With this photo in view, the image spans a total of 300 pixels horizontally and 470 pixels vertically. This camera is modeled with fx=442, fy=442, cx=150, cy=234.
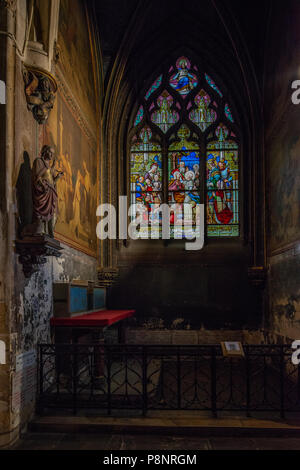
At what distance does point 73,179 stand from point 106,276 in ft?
10.8

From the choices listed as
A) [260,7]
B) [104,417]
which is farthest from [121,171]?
[104,417]

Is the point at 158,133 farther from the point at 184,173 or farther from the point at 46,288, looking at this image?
the point at 46,288

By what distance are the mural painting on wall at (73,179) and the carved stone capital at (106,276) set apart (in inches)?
24.9

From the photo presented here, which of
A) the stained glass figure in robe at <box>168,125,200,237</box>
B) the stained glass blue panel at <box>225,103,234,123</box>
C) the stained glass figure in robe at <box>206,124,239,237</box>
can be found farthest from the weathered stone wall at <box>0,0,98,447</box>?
the stained glass blue panel at <box>225,103,234,123</box>

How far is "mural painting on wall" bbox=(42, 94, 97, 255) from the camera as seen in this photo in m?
7.68

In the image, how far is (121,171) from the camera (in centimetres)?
1205

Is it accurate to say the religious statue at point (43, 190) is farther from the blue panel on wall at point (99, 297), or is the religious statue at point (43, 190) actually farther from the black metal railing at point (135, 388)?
the blue panel on wall at point (99, 297)

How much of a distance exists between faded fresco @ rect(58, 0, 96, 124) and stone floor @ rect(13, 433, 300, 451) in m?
6.12

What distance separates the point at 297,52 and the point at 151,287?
6435 mm

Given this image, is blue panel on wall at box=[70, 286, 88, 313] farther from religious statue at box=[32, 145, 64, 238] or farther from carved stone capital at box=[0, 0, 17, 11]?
carved stone capital at box=[0, 0, 17, 11]

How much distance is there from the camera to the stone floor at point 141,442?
5.07 metres

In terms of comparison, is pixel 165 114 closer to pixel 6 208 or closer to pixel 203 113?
pixel 203 113

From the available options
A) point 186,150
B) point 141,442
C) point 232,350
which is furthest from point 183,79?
point 141,442

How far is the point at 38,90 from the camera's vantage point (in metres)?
6.10
